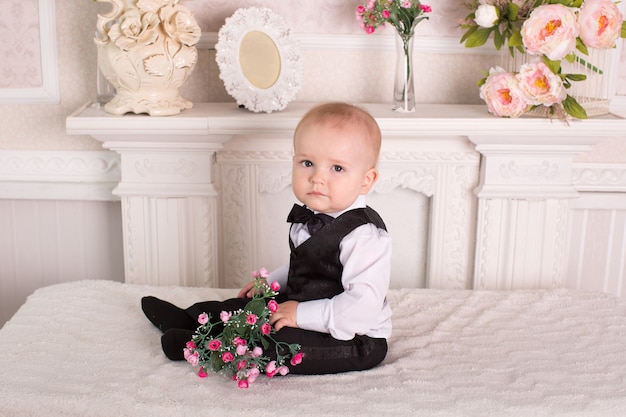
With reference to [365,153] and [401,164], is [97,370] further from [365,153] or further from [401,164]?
[401,164]

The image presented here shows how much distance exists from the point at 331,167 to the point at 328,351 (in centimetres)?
44

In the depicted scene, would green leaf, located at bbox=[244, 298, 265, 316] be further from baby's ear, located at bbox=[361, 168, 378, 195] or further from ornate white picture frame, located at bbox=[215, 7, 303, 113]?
ornate white picture frame, located at bbox=[215, 7, 303, 113]

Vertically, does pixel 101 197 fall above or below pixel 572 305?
above

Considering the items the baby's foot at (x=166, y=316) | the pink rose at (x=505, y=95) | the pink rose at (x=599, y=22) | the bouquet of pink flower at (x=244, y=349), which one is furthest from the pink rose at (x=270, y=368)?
the pink rose at (x=599, y=22)

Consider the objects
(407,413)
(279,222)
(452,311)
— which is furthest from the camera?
(279,222)

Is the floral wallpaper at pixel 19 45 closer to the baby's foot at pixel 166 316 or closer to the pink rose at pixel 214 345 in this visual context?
the baby's foot at pixel 166 316

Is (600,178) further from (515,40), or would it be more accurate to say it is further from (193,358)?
(193,358)

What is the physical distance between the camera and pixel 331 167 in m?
1.75

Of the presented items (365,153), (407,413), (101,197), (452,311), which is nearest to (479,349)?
(452,311)

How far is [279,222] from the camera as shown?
99.8 inches

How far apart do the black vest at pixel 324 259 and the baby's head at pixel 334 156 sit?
0.05 metres

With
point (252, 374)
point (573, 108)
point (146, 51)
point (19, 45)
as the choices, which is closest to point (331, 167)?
point (252, 374)

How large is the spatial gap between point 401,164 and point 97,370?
3.99 feet

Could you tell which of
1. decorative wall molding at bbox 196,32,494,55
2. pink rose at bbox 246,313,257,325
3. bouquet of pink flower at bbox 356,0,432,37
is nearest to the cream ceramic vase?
decorative wall molding at bbox 196,32,494,55
